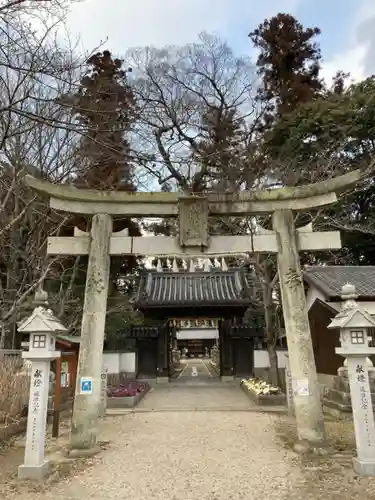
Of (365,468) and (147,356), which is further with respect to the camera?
(147,356)

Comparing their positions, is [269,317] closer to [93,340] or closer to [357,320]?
[357,320]

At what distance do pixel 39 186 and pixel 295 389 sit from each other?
19.1 feet

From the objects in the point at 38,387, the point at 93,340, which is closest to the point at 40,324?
the point at 38,387

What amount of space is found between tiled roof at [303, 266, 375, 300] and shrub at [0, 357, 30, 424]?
8731 millimetres

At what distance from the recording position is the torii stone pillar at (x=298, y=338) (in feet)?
22.9

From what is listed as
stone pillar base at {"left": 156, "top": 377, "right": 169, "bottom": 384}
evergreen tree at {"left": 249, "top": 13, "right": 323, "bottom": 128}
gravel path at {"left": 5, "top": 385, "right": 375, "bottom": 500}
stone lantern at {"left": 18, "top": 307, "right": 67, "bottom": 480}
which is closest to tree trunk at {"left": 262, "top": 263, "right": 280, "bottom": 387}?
gravel path at {"left": 5, "top": 385, "right": 375, "bottom": 500}

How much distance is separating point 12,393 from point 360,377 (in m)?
6.95

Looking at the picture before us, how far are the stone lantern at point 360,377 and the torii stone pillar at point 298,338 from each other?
834 millimetres

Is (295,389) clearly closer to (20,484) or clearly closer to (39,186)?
(20,484)

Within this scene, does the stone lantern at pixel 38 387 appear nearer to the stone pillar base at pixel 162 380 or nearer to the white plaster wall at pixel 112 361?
the white plaster wall at pixel 112 361

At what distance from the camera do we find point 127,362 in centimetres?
1989

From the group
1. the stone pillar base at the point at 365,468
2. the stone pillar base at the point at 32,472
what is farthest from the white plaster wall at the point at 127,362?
the stone pillar base at the point at 365,468

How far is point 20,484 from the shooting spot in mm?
5656

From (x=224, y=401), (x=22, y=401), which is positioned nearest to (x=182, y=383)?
(x=224, y=401)
